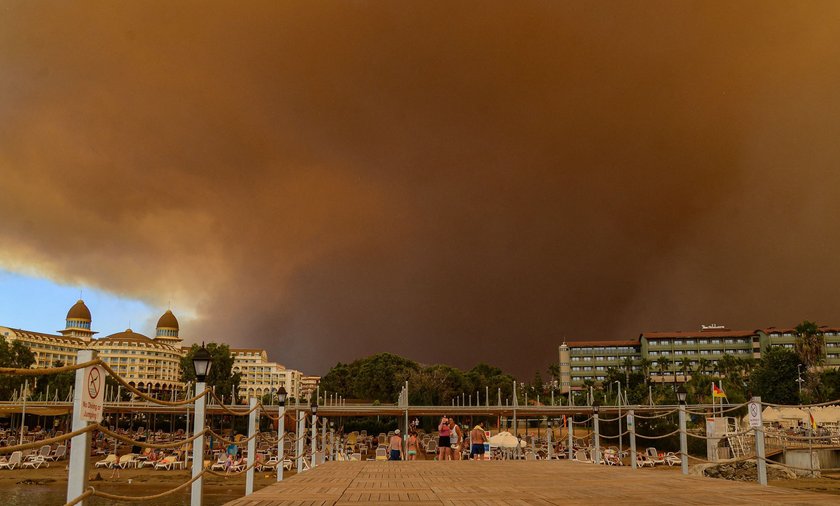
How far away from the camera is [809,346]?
75.9 metres

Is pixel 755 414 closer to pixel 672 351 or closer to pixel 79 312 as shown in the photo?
pixel 672 351

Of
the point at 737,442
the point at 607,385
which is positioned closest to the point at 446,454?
the point at 737,442

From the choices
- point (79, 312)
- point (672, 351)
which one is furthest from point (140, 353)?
point (672, 351)

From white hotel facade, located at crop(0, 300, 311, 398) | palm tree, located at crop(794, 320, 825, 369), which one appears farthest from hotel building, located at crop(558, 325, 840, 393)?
white hotel facade, located at crop(0, 300, 311, 398)

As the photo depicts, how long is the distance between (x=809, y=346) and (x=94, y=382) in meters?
86.9

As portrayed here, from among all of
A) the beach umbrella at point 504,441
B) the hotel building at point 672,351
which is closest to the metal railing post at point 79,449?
the beach umbrella at point 504,441

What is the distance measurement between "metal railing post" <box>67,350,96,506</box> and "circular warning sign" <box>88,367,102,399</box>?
0.06 m

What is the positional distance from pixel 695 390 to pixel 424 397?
3319 centimetres

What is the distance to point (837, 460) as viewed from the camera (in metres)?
37.9

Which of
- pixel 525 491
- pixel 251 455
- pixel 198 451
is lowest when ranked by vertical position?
pixel 525 491

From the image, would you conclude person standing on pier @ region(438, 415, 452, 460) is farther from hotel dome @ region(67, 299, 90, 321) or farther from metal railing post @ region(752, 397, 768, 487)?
hotel dome @ region(67, 299, 90, 321)

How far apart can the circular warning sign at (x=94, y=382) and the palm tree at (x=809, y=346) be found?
86240 mm

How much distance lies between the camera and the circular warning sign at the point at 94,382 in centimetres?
339

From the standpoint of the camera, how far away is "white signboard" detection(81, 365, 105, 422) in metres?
3.34
